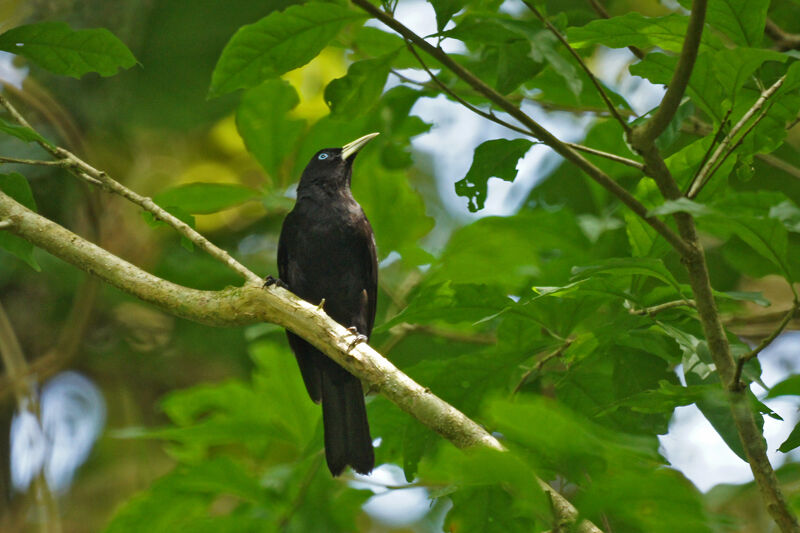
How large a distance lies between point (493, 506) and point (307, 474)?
1479mm

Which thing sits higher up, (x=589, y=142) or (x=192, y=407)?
(x=589, y=142)

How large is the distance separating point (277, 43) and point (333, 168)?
2.19 meters

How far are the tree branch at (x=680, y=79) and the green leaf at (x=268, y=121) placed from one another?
2.27 meters

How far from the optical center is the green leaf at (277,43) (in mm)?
2605

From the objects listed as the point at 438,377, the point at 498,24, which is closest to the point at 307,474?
the point at 438,377

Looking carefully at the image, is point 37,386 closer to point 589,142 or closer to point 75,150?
point 75,150

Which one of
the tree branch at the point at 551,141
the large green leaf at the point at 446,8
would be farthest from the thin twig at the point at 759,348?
the large green leaf at the point at 446,8

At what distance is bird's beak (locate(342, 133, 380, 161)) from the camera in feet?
15.4

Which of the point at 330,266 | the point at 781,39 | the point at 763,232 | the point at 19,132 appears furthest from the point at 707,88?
the point at 330,266

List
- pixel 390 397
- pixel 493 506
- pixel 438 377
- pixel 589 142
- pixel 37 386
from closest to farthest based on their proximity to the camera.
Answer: pixel 493 506 → pixel 390 397 → pixel 438 377 → pixel 589 142 → pixel 37 386

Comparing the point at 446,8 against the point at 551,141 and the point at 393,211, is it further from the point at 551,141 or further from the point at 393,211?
the point at 393,211

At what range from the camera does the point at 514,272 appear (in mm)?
3898

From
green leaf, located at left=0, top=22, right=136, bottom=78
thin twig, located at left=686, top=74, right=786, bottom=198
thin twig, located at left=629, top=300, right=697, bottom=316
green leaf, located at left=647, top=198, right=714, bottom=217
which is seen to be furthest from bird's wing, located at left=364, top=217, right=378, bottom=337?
green leaf, located at left=647, top=198, right=714, bottom=217

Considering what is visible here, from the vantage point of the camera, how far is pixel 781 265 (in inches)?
85.0
